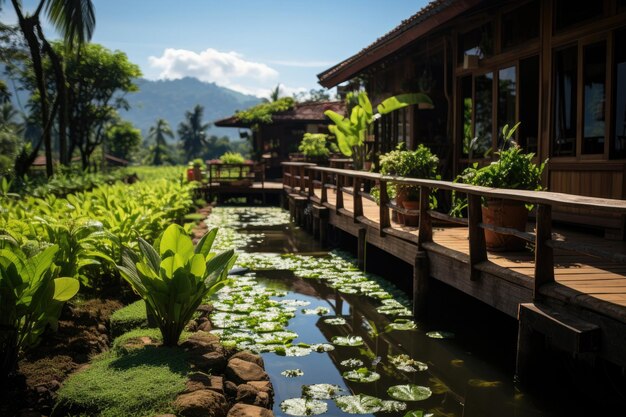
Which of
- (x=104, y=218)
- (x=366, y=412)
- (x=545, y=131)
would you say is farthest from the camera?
(x=545, y=131)

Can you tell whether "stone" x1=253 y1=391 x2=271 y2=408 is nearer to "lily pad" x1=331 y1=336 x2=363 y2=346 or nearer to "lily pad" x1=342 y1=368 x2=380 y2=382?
"lily pad" x1=342 y1=368 x2=380 y2=382

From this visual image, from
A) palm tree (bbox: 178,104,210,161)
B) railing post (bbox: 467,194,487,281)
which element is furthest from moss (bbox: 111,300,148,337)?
palm tree (bbox: 178,104,210,161)

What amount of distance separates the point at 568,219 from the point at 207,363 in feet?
17.6

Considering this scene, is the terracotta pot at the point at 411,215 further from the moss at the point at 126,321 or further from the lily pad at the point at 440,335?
the moss at the point at 126,321

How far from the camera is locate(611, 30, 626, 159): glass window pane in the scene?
721cm

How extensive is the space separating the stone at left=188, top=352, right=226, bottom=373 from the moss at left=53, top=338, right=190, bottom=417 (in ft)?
0.31

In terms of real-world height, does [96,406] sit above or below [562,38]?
below

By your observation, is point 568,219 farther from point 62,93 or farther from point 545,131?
point 62,93

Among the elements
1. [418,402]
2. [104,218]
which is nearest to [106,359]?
[418,402]

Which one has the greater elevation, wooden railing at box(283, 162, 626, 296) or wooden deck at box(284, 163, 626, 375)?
wooden railing at box(283, 162, 626, 296)

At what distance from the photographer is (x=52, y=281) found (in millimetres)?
4539

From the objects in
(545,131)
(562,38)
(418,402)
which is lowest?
(418,402)

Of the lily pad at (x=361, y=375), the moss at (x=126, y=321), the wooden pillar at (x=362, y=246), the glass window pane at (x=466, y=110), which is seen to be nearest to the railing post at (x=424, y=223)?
the lily pad at (x=361, y=375)

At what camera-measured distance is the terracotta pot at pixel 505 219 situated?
595cm
